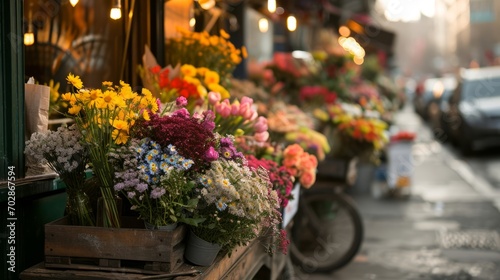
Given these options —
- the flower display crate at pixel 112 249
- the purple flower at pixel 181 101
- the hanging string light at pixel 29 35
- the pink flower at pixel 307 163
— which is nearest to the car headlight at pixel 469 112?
the pink flower at pixel 307 163

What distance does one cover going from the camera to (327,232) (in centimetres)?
755

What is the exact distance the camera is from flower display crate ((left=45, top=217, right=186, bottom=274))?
321cm

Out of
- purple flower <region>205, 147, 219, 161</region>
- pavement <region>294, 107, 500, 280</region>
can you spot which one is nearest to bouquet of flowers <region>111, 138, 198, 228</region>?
purple flower <region>205, 147, 219, 161</region>

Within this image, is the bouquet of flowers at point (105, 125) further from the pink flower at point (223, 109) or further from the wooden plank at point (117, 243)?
the pink flower at point (223, 109)

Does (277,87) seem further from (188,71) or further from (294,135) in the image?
(188,71)

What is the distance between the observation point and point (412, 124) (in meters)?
30.6

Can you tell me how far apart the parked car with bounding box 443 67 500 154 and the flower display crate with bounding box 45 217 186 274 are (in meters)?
14.8

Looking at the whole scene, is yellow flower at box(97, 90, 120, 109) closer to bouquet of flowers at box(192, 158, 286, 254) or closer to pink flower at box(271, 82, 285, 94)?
bouquet of flowers at box(192, 158, 286, 254)

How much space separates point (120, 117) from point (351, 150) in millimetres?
5144

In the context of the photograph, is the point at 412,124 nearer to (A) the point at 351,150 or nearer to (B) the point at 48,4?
(A) the point at 351,150

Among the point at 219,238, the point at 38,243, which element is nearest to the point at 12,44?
the point at 38,243

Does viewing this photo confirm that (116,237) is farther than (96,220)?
No

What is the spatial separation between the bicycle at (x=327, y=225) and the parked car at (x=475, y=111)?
9989 mm

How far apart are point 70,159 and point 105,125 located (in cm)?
23
